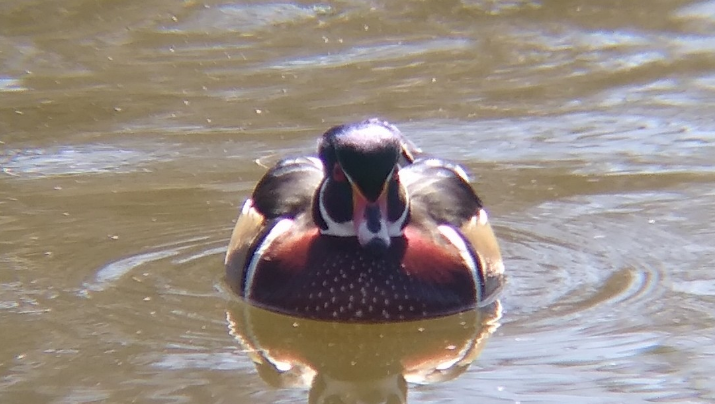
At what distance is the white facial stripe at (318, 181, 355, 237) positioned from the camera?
665cm

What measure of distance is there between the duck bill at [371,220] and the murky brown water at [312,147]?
0.38 metres

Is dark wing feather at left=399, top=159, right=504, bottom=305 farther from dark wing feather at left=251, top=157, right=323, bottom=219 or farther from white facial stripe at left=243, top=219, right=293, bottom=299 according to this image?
white facial stripe at left=243, top=219, right=293, bottom=299

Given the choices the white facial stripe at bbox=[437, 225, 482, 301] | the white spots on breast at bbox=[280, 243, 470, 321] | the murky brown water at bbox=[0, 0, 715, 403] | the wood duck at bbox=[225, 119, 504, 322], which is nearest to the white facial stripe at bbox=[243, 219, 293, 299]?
the wood duck at bbox=[225, 119, 504, 322]

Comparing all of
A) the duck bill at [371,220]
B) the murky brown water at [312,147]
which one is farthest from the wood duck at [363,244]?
the murky brown water at [312,147]

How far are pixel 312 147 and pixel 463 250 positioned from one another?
2.70 m

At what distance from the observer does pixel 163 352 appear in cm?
617

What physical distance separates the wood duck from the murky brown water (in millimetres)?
141

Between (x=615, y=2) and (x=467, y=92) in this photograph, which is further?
(x=615, y=2)

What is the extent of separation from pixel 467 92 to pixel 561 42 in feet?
4.48

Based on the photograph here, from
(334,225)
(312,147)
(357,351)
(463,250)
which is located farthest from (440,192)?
(312,147)

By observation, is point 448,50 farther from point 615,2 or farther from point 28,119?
point 28,119

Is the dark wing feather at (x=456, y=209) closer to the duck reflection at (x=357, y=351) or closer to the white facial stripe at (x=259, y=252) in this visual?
the duck reflection at (x=357, y=351)

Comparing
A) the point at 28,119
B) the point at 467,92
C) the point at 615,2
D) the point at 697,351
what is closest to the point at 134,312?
the point at 697,351

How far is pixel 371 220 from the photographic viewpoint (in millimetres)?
6406
